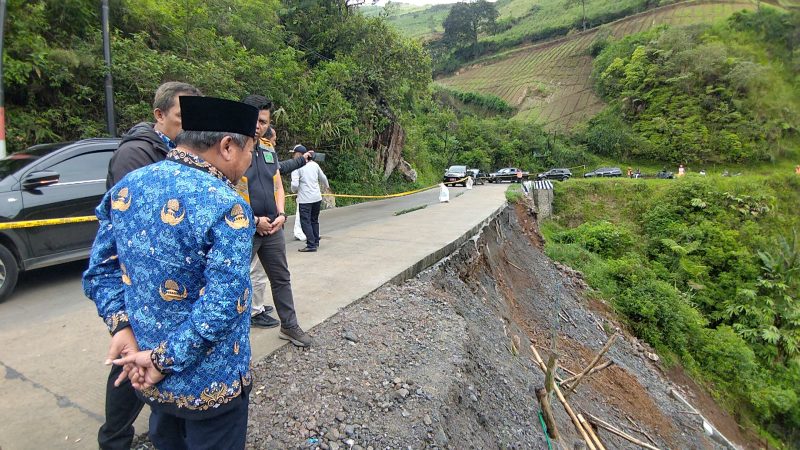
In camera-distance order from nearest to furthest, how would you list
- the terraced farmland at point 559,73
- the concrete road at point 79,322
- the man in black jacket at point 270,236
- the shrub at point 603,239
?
the concrete road at point 79,322 < the man in black jacket at point 270,236 < the shrub at point 603,239 < the terraced farmland at point 559,73

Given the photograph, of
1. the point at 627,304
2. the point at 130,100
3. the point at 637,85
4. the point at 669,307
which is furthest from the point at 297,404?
the point at 637,85

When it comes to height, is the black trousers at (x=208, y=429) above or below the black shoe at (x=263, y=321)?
above

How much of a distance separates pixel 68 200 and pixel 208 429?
4.99 meters

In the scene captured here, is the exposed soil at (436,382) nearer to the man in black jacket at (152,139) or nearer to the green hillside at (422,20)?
the man in black jacket at (152,139)

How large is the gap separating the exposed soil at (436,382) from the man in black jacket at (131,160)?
11.6 inches

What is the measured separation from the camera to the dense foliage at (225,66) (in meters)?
8.52

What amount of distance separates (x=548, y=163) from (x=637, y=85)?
12601 mm

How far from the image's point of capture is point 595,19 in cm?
6000

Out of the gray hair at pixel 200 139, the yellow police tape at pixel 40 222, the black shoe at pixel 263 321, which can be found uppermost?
A: the gray hair at pixel 200 139

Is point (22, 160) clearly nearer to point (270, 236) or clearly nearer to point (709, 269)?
point (270, 236)

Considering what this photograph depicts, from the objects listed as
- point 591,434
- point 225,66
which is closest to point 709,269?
point 591,434

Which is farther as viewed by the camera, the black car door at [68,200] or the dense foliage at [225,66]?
the dense foliage at [225,66]

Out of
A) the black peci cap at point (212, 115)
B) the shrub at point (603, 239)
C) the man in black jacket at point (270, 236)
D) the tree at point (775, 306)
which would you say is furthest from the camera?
the shrub at point (603, 239)

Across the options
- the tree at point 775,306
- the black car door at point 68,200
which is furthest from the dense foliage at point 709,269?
the black car door at point 68,200
